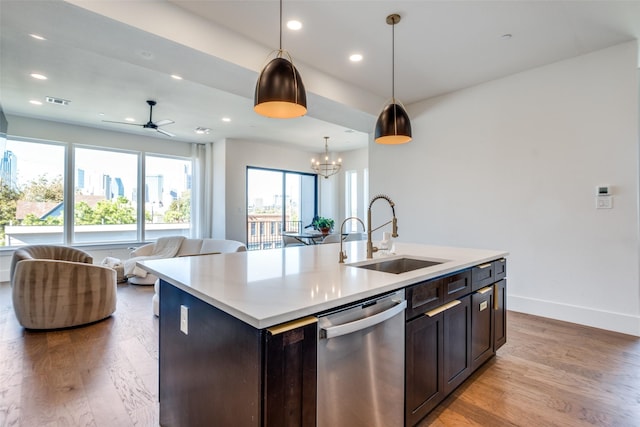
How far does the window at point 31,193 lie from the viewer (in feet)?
18.0

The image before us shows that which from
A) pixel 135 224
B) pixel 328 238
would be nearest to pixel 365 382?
pixel 328 238

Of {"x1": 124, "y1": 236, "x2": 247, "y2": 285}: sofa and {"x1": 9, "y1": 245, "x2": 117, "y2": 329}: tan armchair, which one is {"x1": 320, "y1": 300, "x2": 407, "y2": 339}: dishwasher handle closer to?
{"x1": 9, "y1": 245, "x2": 117, "y2": 329}: tan armchair

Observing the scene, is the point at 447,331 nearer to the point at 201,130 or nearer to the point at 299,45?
the point at 299,45

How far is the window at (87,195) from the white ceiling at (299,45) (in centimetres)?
137

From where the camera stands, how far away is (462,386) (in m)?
2.14

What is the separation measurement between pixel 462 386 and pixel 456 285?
2.57ft

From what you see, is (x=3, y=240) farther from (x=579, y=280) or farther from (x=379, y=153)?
(x=579, y=280)

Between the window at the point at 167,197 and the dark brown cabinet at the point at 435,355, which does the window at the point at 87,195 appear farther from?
the dark brown cabinet at the point at 435,355

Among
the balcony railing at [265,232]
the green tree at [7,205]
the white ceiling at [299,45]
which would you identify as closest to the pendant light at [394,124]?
the white ceiling at [299,45]

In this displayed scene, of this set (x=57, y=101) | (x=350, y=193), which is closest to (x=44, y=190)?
(x=57, y=101)

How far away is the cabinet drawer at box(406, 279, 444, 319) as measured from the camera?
1.58m

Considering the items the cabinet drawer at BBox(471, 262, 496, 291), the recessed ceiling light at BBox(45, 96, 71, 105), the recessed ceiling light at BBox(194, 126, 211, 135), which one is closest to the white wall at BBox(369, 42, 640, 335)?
the cabinet drawer at BBox(471, 262, 496, 291)

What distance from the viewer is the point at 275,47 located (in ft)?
10.5

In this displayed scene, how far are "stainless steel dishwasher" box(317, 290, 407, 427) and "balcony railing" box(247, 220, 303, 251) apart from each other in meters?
6.48
